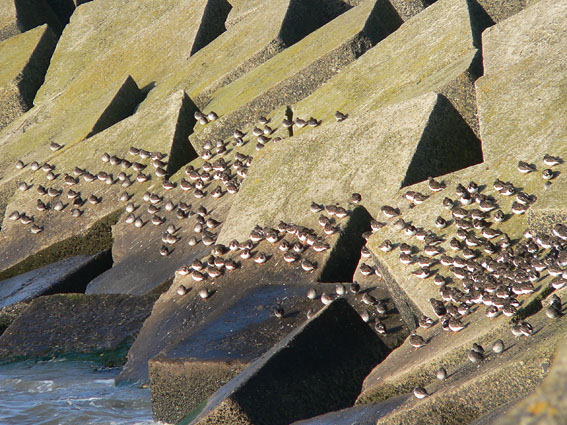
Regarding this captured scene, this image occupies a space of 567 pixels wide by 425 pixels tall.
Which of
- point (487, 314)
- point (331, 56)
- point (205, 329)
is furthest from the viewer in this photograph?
point (331, 56)

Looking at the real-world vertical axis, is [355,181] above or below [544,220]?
below

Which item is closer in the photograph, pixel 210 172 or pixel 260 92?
pixel 210 172

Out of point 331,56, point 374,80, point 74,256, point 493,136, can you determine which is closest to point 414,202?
point 493,136

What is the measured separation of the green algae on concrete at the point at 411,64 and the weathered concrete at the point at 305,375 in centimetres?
342

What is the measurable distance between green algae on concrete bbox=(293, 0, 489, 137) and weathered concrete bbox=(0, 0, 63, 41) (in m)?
10.7

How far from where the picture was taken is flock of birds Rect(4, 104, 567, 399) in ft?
17.9

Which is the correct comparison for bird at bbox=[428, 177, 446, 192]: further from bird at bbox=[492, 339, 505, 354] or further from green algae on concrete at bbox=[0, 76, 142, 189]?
green algae on concrete at bbox=[0, 76, 142, 189]

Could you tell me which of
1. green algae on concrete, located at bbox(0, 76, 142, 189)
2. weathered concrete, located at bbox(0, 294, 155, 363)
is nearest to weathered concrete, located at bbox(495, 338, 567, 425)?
weathered concrete, located at bbox(0, 294, 155, 363)

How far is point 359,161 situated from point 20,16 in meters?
13.4

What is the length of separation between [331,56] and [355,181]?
12.3 feet

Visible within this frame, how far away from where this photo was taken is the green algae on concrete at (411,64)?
9352mm

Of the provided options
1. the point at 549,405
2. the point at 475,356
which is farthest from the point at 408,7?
the point at 549,405

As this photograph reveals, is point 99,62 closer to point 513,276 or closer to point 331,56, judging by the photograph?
point 331,56

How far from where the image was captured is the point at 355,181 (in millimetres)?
8172
